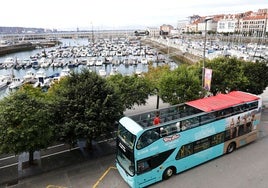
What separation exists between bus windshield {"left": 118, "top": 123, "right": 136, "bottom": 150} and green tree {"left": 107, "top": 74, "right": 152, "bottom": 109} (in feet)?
23.6

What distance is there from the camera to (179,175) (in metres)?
12.6

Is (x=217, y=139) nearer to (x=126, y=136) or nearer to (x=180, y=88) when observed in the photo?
(x=180, y=88)

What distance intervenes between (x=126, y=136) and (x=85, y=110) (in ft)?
10.2

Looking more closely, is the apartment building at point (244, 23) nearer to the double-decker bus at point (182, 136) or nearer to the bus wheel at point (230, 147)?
the double-decker bus at point (182, 136)

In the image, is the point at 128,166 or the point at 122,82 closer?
the point at 128,166

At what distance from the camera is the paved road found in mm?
11867

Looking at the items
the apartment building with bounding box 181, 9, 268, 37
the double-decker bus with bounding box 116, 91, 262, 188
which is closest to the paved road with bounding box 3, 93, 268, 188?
the double-decker bus with bounding box 116, 91, 262, 188

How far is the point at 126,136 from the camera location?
36.0 feet

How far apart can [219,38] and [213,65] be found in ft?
372

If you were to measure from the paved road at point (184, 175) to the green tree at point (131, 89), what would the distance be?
18.9 ft

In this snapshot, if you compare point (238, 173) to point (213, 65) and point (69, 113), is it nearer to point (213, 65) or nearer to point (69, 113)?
point (69, 113)

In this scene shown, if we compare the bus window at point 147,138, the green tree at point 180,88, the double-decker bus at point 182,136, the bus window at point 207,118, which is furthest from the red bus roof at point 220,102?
the bus window at point 147,138

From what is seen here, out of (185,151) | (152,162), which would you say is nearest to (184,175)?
(185,151)

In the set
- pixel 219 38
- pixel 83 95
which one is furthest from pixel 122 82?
pixel 219 38
